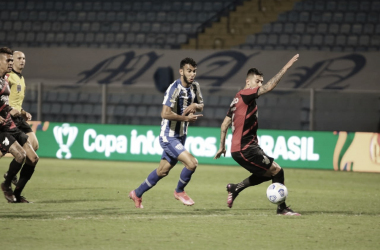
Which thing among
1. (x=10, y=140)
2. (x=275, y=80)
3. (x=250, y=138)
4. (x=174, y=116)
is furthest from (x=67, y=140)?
(x=275, y=80)

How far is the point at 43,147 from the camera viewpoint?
18.6m

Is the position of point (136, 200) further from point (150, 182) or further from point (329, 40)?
point (329, 40)

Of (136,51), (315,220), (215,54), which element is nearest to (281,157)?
(215,54)

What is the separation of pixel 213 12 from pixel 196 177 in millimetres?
11230

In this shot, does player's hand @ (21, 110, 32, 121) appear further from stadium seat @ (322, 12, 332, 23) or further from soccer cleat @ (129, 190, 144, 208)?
stadium seat @ (322, 12, 332, 23)

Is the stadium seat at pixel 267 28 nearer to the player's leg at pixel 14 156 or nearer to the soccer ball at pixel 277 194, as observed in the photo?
the player's leg at pixel 14 156

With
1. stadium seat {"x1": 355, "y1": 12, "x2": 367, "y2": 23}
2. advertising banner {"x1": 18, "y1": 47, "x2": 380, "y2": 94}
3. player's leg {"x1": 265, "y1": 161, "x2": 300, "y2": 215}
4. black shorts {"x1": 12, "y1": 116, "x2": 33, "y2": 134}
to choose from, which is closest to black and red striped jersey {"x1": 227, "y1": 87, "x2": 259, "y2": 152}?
player's leg {"x1": 265, "y1": 161, "x2": 300, "y2": 215}

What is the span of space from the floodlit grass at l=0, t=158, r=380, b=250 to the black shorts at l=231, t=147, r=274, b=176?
571 mm

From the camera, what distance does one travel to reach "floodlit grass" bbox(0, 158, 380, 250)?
21.2ft

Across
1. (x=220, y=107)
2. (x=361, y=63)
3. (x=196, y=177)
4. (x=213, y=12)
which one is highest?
(x=213, y=12)

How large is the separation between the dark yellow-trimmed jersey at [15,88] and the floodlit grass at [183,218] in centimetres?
140

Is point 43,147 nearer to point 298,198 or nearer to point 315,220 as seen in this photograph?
point 298,198

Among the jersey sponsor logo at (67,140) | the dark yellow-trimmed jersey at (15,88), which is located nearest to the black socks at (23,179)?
the dark yellow-trimmed jersey at (15,88)

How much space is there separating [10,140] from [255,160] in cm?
321
